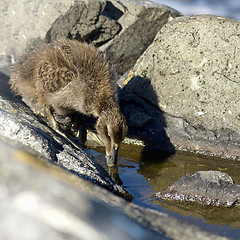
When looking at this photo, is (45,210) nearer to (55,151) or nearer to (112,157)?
(55,151)

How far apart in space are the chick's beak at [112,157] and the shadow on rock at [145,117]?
2.21 feet

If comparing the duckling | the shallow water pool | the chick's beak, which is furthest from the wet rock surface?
the chick's beak

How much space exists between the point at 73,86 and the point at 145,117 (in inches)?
59.7

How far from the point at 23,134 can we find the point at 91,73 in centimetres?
213

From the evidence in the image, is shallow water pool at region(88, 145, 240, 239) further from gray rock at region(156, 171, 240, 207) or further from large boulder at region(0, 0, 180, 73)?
large boulder at region(0, 0, 180, 73)

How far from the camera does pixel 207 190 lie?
422 cm

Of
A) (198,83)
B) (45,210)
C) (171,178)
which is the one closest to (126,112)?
(198,83)

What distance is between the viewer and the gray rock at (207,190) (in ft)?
13.6

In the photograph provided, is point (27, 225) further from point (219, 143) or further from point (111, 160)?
point (219, 143)

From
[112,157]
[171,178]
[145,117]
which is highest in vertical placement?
[145,117]

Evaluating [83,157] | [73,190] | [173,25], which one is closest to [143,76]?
[173,25]

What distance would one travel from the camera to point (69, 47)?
5.84 meters

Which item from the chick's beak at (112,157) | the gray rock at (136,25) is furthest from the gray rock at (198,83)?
the chick's beak at (112,157)

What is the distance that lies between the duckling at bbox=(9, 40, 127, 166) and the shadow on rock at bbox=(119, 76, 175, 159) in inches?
29.6
